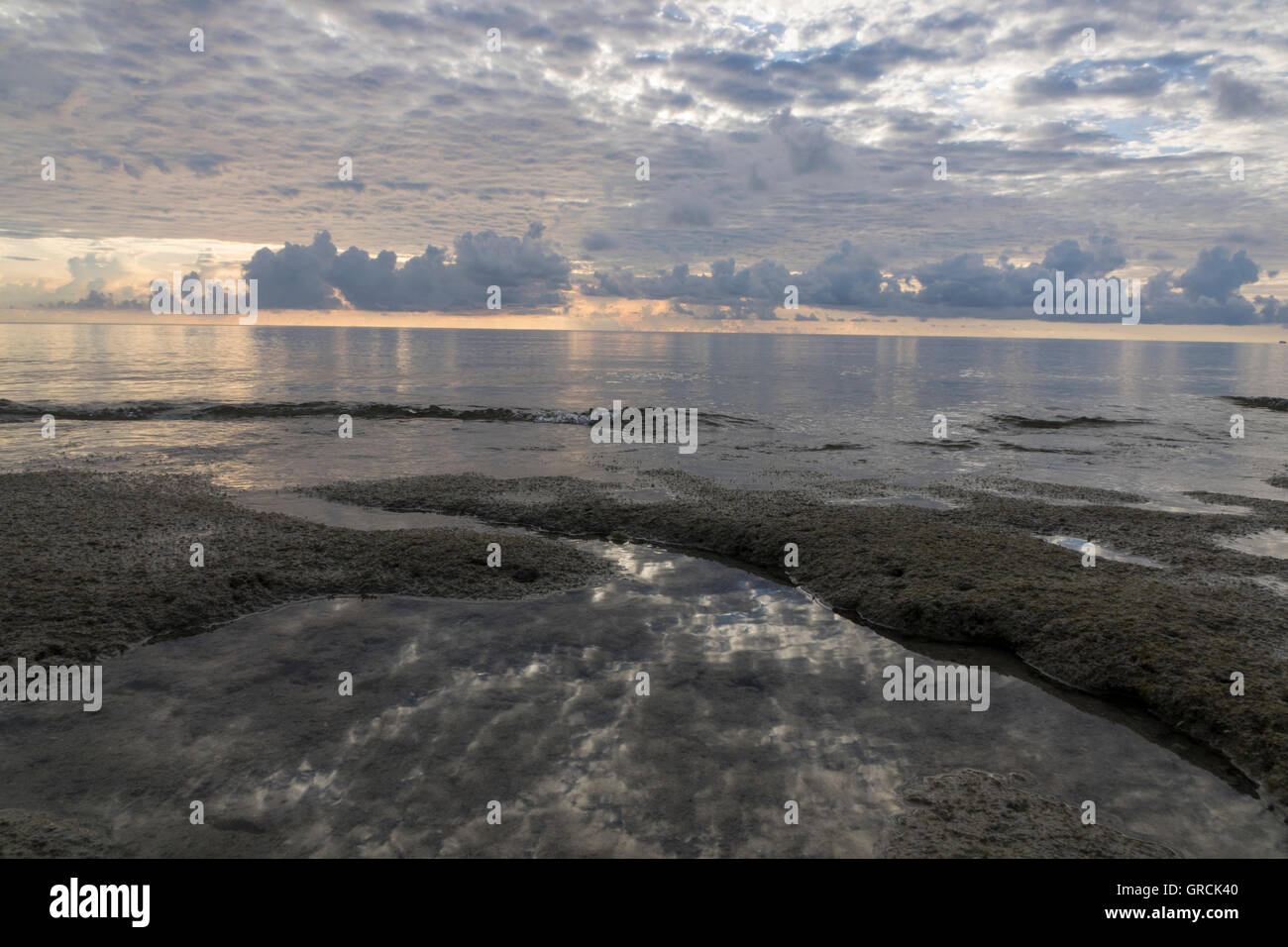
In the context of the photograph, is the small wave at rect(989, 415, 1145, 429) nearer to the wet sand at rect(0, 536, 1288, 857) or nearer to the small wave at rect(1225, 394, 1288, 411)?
the small wave at rect(1225, 394, 1288, 411)

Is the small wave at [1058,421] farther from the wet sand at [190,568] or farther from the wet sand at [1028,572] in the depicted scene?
the wet sand at [190,568]

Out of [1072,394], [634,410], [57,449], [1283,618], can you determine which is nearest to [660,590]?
[1283,618]

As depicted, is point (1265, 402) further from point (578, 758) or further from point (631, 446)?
point (578, 758)

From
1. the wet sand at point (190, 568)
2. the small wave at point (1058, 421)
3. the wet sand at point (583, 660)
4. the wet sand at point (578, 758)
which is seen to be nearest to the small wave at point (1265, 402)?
the small wave at point (1058, 421)

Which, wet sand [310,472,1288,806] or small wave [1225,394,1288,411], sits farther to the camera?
small wave [1225,394,1288,411]

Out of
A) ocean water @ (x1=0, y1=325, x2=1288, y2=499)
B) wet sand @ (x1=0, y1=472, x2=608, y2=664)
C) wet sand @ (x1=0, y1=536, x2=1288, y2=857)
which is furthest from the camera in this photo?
ocean water @ (x1=0, y1=325, x2=1288, y2=499)

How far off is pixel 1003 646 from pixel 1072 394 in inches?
2914

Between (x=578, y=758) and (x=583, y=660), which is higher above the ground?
(x=583, y=660)

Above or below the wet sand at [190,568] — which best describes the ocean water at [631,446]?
above

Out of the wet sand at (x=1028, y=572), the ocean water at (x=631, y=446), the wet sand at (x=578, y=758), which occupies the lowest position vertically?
the wet sand at (x=578, y=758)

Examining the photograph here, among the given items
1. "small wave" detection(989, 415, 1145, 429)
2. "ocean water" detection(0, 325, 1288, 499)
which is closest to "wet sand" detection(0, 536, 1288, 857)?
"ocean water" detection(0, 325, 1288, 499)

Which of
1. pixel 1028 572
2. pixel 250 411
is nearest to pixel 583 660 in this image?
pixel 1028 572
